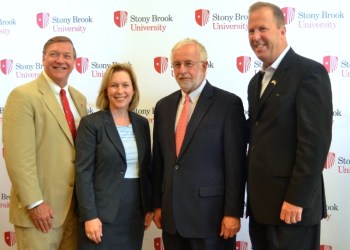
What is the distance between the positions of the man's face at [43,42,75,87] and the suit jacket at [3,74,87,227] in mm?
81

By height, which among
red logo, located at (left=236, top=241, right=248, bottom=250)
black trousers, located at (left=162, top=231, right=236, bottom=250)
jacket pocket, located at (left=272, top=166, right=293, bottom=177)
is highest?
jacket pocket, located at (left=272, top=166, right=293, bottom=177)

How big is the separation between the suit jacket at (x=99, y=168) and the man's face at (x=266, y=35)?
3.01 feet

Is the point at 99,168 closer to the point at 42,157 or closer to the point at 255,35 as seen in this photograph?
the point at 42,157

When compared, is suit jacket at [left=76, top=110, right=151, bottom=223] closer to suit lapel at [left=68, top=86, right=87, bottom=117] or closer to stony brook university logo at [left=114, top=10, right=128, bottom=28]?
suit lapel at [left=68, top=86, right=87, bottom=117]

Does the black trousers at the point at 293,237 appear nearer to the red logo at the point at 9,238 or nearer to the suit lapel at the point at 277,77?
the suit lapel at the point at 277,77

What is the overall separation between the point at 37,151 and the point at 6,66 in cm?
123

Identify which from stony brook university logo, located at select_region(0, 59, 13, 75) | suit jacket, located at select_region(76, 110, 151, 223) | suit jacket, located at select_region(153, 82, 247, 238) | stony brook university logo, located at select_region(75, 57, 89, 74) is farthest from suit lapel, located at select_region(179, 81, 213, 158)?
stony brook university logo, located at select_region(0, 59, 13, 75)

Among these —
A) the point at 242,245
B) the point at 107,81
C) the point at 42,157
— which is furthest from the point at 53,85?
the point at 242,245

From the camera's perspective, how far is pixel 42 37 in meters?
2.80

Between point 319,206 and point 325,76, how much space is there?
0.62 metres

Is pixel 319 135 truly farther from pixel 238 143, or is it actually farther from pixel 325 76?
pixel 238 143

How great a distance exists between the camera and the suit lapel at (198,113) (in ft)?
6.34

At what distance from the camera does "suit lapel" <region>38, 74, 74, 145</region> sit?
201 centimetres

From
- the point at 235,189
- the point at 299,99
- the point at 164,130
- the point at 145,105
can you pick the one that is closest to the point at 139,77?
the point at 145,105
